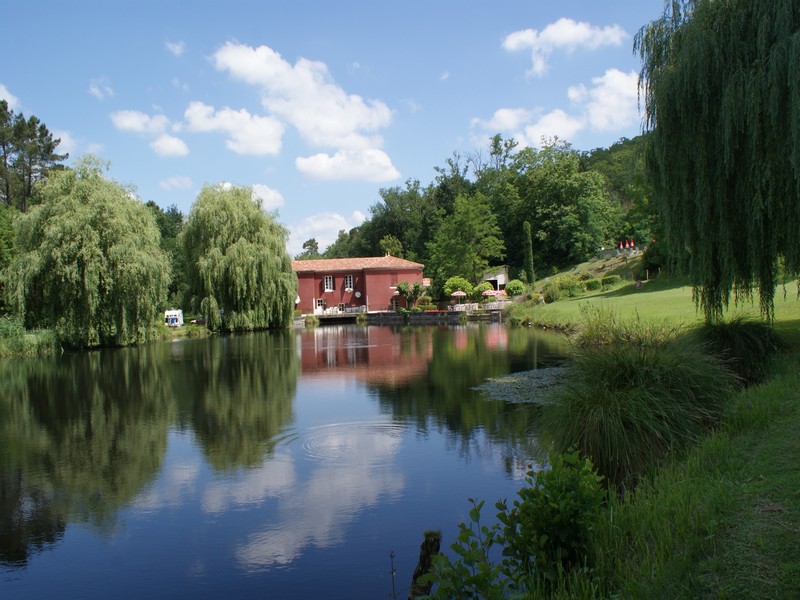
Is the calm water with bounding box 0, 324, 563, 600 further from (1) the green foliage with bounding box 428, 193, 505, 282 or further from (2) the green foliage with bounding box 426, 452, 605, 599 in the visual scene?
(1) the green foliage with bounding box 428, 193, 505, 282

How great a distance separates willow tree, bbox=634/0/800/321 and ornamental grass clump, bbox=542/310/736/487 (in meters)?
3.46

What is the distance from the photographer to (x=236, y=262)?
3275 centimetres

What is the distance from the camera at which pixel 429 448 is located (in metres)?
8.84

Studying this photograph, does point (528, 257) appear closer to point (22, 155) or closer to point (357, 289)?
point (357, 289)

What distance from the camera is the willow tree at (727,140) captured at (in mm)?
9438

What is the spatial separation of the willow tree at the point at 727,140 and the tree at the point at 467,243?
38.1m

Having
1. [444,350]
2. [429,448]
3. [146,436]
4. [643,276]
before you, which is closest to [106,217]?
[444,350]

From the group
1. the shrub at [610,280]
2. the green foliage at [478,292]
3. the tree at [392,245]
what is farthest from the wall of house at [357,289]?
the shrub at [610,280]

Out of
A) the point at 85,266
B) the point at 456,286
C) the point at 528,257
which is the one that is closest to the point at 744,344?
the point at 85,266

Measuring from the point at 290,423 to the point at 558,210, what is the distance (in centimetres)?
4382

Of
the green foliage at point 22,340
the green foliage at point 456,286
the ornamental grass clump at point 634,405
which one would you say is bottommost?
the ornamental grass clump at point 634,405

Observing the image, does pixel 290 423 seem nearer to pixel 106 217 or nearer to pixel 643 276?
pixel 106 217

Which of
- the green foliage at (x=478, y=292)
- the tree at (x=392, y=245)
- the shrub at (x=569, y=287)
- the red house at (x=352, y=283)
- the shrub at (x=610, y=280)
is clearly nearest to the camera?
the shrub at (x=569, y=287)

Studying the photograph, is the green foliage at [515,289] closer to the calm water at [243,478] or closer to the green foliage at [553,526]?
the calm water at [243,478]
